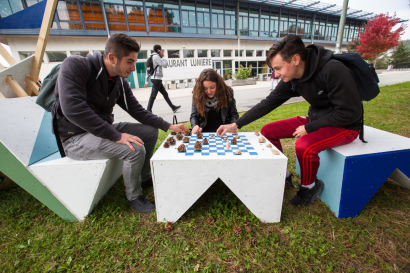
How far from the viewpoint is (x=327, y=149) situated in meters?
1.83

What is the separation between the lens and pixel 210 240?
1.58 metres

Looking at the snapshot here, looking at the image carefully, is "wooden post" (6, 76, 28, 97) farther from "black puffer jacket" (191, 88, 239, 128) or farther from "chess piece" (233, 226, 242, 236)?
"chess piece" (233, 226, 242, 236)

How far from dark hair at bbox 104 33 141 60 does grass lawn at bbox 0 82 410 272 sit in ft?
4.82

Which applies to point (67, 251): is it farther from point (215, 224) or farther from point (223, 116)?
point (223, 116)

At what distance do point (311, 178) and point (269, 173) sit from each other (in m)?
0.53

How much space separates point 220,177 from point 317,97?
119 centimetres

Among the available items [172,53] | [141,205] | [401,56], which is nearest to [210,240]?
[141,205]

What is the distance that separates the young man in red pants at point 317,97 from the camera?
5.27 feet

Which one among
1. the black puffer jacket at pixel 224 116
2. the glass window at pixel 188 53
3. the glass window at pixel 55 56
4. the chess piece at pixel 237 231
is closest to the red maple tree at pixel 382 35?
the glass window at pixel 188 53

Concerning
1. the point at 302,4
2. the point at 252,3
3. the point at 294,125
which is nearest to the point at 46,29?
the point at 294,125

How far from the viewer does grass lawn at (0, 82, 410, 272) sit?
4.52 feet

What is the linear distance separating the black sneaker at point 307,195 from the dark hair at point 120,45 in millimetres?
2083

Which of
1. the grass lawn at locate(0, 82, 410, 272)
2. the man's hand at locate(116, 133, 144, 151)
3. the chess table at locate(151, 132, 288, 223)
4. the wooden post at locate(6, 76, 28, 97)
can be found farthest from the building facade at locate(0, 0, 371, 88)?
the chess table at locate(151, 132, 288, 223)

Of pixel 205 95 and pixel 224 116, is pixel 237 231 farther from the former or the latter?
pixel 205 95
